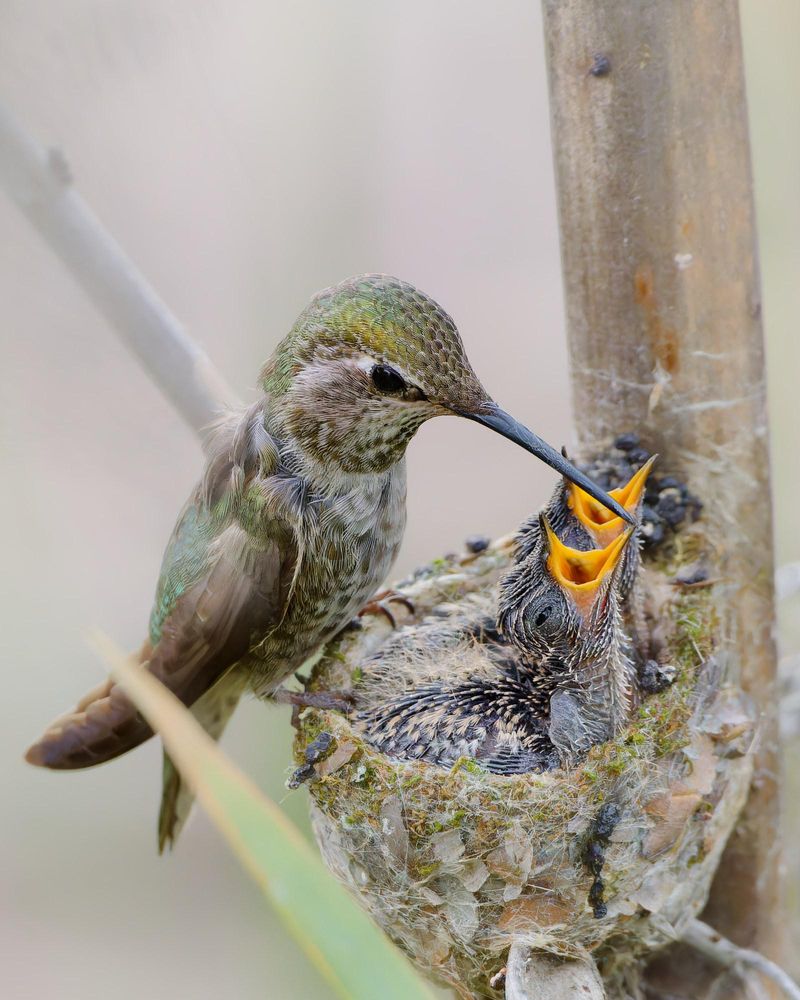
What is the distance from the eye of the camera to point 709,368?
1.90 meters

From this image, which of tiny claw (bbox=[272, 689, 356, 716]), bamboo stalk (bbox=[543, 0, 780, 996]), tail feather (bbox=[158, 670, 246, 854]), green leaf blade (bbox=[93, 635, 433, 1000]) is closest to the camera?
green leaf blade (bbox=[93, 635, 433, 1000])

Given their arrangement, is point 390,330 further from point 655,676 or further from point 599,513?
point 655,676

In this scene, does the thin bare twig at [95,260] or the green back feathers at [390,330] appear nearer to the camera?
the thin bare twig at [95,260]

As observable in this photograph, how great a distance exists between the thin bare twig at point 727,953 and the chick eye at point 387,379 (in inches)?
43.5

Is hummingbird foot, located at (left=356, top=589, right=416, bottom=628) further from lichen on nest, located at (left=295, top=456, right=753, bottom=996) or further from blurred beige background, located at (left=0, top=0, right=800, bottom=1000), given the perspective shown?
lichen on nest, located at (left=295, top=456, right=753, bottom=996)

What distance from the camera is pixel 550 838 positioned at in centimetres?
179

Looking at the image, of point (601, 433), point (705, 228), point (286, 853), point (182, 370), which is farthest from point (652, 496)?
point (286, 853)

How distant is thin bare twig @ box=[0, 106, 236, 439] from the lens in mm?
1583

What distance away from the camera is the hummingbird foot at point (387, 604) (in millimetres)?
2562

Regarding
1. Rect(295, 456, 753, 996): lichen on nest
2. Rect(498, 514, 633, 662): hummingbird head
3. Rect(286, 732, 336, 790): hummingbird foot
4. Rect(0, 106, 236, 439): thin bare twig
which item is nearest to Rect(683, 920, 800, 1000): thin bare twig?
Rect(295, 456, 753, 996): lichen on nest

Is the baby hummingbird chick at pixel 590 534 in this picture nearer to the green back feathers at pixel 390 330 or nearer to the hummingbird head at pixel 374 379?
the hummingbird head at pixel 374 379

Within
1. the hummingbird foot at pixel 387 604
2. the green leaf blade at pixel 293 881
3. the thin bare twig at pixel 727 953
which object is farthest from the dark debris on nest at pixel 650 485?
the green leaf blade at pixel 293 881

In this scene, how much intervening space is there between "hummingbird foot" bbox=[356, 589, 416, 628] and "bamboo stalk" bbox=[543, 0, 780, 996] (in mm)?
708

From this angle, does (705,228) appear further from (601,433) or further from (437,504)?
(437,504)
